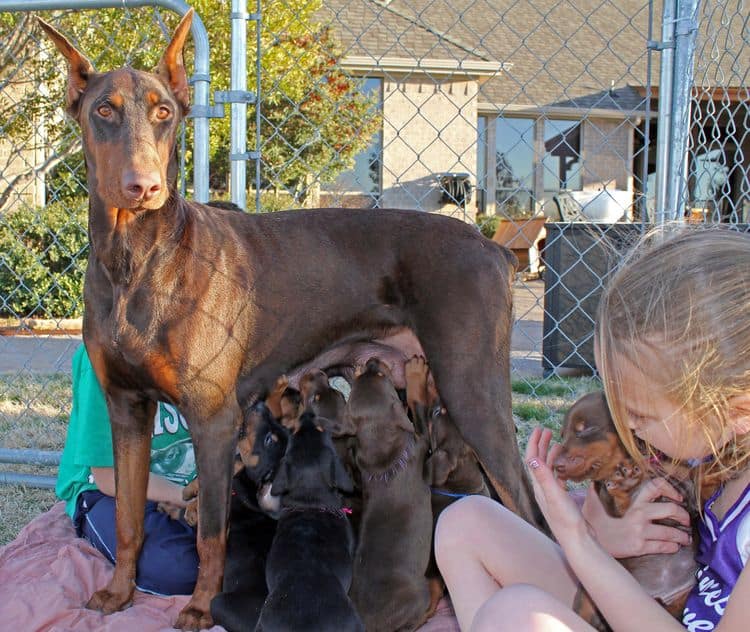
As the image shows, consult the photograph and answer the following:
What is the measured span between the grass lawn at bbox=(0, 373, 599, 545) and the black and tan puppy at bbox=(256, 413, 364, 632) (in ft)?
5.53

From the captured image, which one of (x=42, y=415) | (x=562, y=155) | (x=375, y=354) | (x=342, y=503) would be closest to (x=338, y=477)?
(x=342, y=503)

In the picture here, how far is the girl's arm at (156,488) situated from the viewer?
356 cm

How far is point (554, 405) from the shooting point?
256 inches

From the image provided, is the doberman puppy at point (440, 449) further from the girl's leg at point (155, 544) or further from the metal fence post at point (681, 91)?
the metal fence post at point (681, 91)

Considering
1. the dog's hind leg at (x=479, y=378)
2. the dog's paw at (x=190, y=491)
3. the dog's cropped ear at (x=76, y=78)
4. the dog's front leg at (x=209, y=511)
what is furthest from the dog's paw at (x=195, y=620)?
the dog's cropped ear at (x=76, y=78)

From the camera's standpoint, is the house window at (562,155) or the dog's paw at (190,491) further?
the house window at (562,155)

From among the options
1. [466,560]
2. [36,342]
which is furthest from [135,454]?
[36,342]

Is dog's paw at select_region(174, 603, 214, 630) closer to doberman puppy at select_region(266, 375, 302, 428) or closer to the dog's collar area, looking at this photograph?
the dog's collar area

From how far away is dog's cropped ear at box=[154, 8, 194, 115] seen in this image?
3086mm

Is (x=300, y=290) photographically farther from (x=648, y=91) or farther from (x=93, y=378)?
(x=648, y=91)

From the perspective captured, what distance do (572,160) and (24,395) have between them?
16497 millimetres

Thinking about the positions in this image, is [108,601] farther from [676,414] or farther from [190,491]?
[676,414]

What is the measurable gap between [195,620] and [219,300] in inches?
45.3

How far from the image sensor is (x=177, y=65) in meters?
3.14
